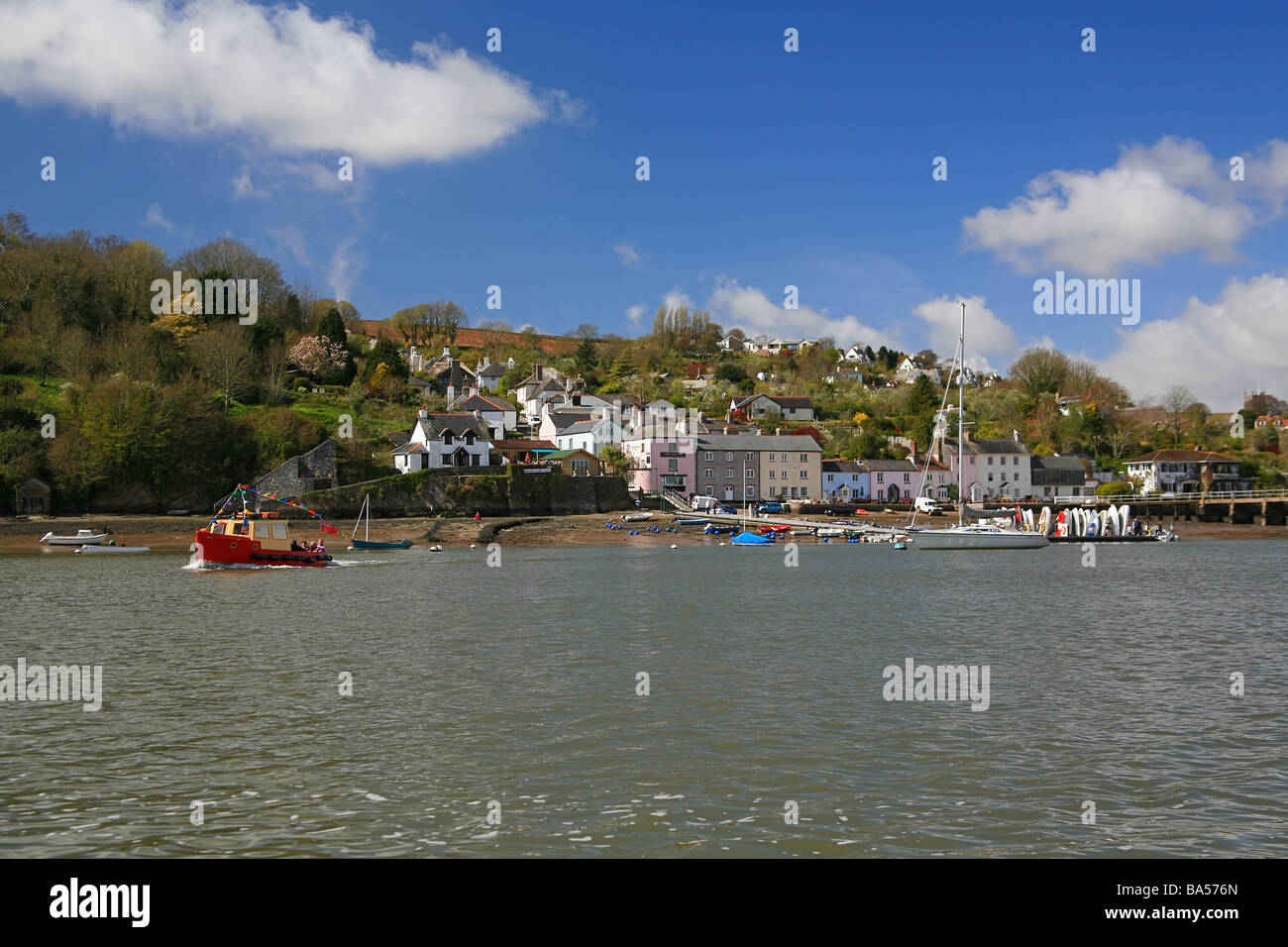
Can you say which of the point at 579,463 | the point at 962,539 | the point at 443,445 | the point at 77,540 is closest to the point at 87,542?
the point at 77,540

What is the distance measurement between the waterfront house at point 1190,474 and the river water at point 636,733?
7273 cm

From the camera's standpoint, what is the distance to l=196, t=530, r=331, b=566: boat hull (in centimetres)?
3915

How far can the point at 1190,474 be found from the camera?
9094 cm

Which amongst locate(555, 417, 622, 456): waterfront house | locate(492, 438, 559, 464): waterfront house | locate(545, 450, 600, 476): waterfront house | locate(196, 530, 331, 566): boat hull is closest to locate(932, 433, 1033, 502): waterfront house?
locate(555, 417, 622, 456): waterfront house

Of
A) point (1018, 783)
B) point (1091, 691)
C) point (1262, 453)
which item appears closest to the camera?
point (1018, 783)

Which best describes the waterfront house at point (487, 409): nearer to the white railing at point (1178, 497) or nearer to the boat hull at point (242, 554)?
the boat hull at point (242, 554)

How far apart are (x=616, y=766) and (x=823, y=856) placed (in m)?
3.40

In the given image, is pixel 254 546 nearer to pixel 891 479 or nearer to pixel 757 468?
pixel 757 468

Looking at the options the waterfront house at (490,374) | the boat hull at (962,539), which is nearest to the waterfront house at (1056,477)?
the boat hull at (962,539)

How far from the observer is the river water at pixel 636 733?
341 inches

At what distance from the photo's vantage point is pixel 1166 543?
2697 inches

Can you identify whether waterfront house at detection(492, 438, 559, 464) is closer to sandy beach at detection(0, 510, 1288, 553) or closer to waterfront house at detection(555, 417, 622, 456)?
waterfront house at detection(555, 417, 622, 456)
